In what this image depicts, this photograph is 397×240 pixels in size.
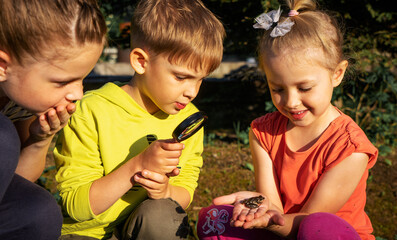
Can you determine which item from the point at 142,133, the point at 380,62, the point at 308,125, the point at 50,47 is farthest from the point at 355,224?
the point at 380,62

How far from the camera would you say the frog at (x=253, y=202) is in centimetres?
205

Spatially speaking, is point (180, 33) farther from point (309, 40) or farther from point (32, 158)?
point (32, 158)

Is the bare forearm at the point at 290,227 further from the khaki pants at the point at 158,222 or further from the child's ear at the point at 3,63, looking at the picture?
the child's ear at the point at 3,63

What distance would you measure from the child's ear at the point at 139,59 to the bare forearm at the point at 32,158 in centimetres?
60

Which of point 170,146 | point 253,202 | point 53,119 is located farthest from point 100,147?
point 253,202

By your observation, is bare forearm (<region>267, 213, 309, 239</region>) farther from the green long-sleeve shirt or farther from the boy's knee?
the green long-sleeve shirt

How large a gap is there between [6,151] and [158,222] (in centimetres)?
79

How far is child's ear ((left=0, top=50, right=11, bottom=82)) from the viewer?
67.8 inches

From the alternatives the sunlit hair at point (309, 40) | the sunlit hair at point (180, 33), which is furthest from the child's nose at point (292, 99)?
the sunlit hair at point (180, 33)

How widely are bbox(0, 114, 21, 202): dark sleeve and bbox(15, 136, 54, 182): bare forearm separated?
42cm

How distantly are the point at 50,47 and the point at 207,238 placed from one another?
1302mm

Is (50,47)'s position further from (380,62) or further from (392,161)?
(380,62)

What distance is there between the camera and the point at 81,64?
1861 mm

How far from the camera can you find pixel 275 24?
2.31 m
